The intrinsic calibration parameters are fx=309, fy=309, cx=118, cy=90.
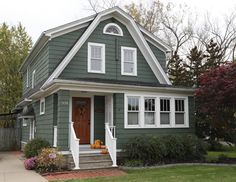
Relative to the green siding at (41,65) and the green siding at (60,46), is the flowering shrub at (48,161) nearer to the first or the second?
the green siding at (60,46)

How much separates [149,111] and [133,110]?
2.92 feet

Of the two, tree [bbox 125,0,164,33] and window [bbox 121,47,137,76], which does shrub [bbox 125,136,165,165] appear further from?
tree [bbox 125,0,164,33]

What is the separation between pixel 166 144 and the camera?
13422 millimetres

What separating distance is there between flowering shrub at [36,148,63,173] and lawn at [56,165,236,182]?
223 cm

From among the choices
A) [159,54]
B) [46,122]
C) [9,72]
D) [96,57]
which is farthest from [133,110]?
[9,72]

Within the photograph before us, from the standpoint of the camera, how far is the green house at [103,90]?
42.2 feet

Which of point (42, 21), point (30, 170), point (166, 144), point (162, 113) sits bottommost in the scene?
point (30, 170)

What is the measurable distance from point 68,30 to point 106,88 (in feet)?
13.2

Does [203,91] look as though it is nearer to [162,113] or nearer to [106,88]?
[162,113]

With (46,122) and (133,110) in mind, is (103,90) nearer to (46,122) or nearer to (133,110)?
(133,110)

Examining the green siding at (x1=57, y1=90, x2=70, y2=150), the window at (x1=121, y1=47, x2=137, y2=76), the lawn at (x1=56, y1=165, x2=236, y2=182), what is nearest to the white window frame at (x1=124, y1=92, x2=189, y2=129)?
the window at (x1=121, y1=47, x2=137, y2=76)

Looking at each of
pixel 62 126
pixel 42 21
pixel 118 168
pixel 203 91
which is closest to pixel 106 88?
pixel 62 126

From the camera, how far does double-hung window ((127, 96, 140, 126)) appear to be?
555 inches

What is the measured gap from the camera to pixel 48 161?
11.5m
